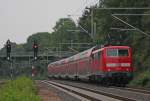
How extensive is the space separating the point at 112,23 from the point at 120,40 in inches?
241

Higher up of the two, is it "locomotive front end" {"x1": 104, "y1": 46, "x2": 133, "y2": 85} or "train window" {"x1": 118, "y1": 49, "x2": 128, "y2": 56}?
"train window" {"x1": 118, "y1": 49, "x2": 128, "y2": 56}

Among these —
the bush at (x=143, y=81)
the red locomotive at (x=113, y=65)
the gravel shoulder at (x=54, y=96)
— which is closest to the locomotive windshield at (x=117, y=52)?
the red locomotive at (x=113, y=65)

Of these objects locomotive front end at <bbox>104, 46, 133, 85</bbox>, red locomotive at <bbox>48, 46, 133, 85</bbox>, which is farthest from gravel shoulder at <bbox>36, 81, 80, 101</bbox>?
locomotive front end at <bbox>104, 46, 133, 85</bbox>

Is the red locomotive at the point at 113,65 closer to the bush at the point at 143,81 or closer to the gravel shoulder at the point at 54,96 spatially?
the bush at the point at 143,81

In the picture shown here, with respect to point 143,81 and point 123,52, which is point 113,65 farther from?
point 143,81

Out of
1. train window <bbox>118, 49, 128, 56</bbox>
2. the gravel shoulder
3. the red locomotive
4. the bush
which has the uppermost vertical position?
train window <bbox>118, 49, 128, 56</bbox>

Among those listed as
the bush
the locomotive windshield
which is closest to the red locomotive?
the locomotive windshield

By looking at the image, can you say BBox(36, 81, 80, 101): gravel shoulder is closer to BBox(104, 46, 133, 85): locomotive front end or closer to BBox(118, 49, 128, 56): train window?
BBox(104, 46, 133, 85): locomotive front end

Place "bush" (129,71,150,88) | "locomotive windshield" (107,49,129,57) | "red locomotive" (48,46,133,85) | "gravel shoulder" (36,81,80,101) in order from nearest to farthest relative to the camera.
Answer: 1. "gravel shoulder" (36,81,80,101)
2. "red locomotive" (48,46,133,85)
3. "locomotive windshield" (107,49,129,57)
4. "bush" (129,71,150,88)

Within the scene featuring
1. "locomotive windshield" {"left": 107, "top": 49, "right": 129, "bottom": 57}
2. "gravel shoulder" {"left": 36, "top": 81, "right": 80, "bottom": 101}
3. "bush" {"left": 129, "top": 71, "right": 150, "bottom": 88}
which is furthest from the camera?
"bush" {"left": 129, "top": 71, "right": 150, "bottom": 88}

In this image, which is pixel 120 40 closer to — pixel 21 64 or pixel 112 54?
pixel 112 54

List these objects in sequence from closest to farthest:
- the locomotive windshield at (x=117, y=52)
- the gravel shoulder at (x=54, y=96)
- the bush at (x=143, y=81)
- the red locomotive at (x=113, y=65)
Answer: the gravel shoulder at (x=54, y=96) → the red locomotive at (x=113, y=65) → the locomotive windshield at (x=117, y=52) → the bush at (x=143, y=81)

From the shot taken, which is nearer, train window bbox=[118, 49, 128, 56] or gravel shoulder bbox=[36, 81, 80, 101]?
gravel shoulder bbox=[36, 81, 80, 101]

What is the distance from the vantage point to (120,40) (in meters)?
77.1
